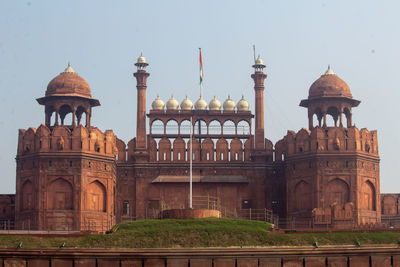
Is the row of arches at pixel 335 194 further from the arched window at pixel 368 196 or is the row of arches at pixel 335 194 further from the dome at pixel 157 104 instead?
the dome at pixel 157 104

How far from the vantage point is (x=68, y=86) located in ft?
238

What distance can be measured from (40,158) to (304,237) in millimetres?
21511

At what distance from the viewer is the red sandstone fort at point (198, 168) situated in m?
68.6

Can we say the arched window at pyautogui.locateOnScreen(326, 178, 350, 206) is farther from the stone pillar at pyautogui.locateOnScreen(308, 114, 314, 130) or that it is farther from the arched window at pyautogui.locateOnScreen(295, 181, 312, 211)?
the stone pillar at pyautogui.locateOnScreen(308, 114, 314, 130)

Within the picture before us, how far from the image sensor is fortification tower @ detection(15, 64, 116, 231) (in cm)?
6775

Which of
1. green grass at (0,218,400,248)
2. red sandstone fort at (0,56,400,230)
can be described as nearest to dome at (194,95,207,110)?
red sandstone fort at (0,56,400,230)

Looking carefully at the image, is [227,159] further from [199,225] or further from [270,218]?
[199,225]

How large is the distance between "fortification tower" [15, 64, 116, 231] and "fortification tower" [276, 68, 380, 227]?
45.7 ft

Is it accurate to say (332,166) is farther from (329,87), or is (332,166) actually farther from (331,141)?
(329,87)

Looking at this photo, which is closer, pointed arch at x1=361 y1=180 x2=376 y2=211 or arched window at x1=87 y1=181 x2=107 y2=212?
arched window at x1=87 y1=181 x2=107 y2=212

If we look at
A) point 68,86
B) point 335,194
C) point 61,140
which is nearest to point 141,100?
point 68,86

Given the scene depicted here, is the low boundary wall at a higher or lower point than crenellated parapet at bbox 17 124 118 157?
lower

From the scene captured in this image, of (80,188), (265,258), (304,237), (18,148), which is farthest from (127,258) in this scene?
(18,148)

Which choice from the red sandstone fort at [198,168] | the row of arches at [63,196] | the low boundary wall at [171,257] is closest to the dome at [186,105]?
the red sandstone fort at [198,168]
